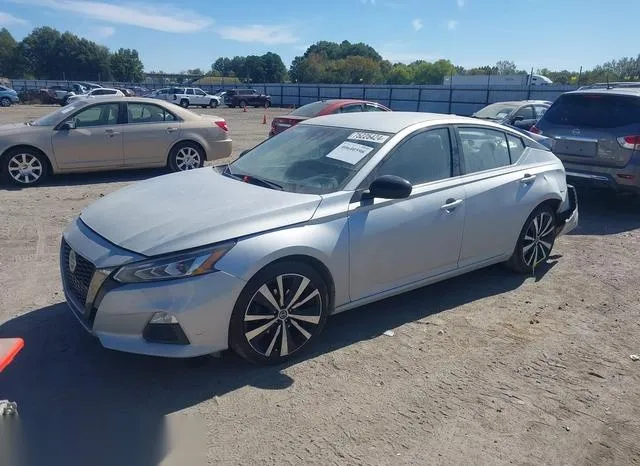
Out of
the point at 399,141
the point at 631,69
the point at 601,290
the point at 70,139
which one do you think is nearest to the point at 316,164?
the point at 399,141

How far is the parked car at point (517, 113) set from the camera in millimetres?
13688

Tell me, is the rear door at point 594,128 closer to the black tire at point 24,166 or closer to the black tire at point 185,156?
the black tire at point 185,156

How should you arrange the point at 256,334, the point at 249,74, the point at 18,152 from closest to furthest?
the point at 256,334
the point at 18,152
the point at 249,74

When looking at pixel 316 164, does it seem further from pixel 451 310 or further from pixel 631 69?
pixel 631 69

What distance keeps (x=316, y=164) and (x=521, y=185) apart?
206cm

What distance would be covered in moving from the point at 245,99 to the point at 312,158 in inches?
1801

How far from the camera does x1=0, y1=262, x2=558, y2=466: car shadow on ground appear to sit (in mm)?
2873

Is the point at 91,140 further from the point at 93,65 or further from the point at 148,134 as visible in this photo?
the point at 93,65

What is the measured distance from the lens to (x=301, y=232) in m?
3.74

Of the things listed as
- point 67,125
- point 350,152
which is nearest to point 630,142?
point 350,152

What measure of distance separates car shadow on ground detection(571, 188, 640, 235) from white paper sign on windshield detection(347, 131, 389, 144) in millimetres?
4105

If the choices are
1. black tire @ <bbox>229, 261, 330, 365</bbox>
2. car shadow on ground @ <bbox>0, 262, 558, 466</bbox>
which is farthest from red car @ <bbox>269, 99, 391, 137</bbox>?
black tire @ <bbox>229, 261, 330, 365</bbox>

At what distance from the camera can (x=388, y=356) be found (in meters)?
4.00

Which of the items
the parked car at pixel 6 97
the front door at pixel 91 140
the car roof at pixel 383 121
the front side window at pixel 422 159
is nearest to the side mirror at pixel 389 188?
the front side window at pixel 422 159
